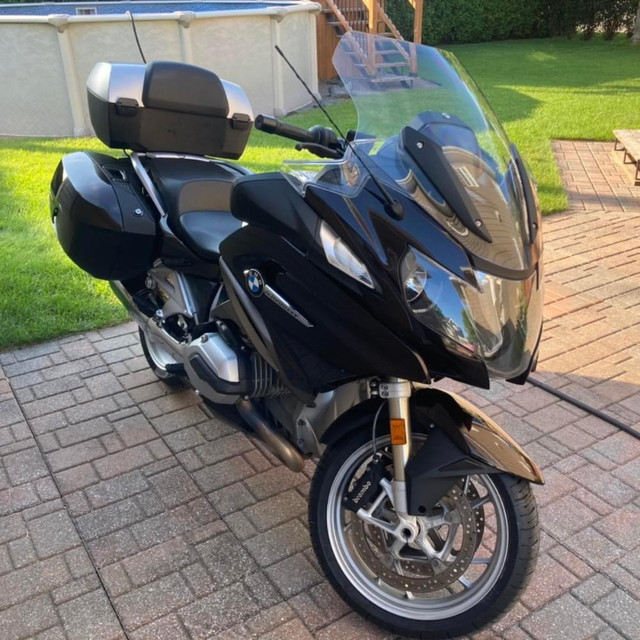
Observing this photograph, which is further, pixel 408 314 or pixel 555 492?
pixel 555 492

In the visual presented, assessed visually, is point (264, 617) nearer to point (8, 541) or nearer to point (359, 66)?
point (8, 541)

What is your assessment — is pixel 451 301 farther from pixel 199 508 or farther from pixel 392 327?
pixel 199 508

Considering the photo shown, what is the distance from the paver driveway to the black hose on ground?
0.04 meters

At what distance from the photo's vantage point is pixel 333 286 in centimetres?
204

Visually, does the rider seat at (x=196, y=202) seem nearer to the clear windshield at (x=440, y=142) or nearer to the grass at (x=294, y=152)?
the clear windshield at (x=440, y=142)

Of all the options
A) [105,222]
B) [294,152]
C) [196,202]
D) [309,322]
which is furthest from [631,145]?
[309,322]

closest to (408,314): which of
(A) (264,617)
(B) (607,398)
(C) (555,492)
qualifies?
(A) (264,617)

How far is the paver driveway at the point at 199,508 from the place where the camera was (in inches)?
94.8

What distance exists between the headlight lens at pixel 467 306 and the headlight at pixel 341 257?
121 mm

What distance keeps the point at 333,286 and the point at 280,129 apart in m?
0.55

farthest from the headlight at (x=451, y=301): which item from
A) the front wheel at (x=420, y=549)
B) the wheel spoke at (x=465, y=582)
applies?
the wheel spoke at (x=465, y=582)

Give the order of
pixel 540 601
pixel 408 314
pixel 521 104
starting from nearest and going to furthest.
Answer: pixel 408 314 → pixel 540 601 → pixel 521 104

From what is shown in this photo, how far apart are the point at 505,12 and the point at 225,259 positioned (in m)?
22.0

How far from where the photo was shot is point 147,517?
2.87 meters
